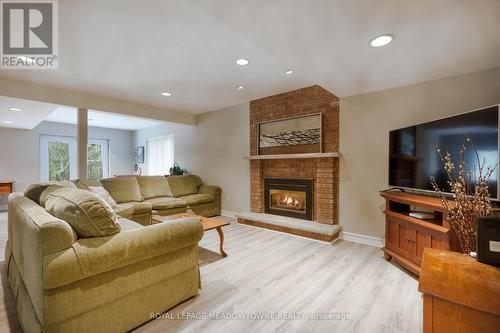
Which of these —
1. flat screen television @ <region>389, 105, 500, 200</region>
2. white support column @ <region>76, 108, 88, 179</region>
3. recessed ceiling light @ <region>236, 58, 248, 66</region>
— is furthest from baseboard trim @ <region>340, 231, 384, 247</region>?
white support column @ <region>76, 108, 88, 179</region>

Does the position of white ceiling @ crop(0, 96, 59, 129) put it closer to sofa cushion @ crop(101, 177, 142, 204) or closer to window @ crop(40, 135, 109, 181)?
window @ crop(40, 135, 109, 181)

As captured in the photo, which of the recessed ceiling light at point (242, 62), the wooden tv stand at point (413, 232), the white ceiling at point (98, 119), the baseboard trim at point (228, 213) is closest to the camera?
the wooden tv stand at point (413, 232)

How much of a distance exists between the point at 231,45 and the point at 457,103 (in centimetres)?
263

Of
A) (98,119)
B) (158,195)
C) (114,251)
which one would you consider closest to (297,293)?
(114,251)

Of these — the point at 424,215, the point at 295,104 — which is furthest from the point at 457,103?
the point at 295,104

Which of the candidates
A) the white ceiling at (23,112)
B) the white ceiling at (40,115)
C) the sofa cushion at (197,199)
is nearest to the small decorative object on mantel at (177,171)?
the sofa cushion at (197,199)

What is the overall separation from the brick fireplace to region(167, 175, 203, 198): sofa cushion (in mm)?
1460

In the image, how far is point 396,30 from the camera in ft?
5.84

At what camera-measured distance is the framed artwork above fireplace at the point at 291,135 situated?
373 centimetres

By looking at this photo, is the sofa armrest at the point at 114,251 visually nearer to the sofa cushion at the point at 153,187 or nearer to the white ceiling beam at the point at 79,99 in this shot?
the sofa cushion at the point at 153,187

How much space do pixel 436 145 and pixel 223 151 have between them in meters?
3.74

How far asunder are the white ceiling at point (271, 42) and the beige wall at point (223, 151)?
144 cm

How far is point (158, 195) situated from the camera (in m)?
4.59

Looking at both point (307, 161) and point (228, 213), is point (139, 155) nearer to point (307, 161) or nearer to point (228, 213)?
point (228, 213)
